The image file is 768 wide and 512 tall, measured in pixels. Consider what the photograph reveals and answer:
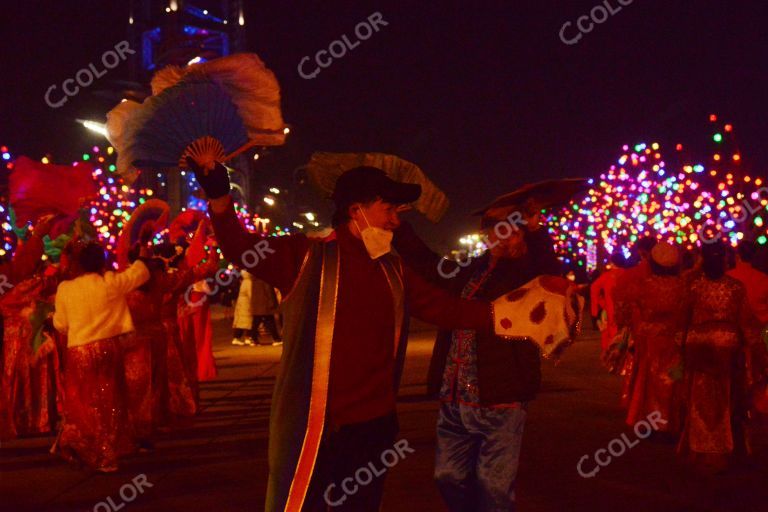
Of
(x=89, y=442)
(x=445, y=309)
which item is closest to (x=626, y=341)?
(x=89, y=442)

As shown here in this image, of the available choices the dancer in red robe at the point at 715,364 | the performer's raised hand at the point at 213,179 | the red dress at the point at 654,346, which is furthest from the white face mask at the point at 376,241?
the red dress at the point at 654,346

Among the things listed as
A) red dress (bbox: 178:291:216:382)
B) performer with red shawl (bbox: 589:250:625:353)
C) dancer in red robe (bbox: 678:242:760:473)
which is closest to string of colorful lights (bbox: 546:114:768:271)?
performer with red shawl (bbox: 589:250:625:353)

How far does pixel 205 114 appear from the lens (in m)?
3.83

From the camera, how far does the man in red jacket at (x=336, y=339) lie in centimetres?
349

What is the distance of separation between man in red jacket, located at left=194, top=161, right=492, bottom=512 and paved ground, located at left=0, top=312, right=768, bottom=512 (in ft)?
8.39

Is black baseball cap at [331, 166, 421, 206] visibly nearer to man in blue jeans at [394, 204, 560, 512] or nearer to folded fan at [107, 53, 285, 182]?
folded fan at [107, 53, 285, 182]

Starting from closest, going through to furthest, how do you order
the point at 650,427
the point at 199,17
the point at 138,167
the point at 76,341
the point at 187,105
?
the point at 187,105
the point at 138,167
the point at 76,341
the point at 650,427
the point at 199,17

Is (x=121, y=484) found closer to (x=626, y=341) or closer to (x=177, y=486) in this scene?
(x=177, y=486)

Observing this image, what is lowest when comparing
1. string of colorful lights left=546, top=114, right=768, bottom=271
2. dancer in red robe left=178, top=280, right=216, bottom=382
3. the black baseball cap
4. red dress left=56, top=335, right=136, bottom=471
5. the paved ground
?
the paved ground

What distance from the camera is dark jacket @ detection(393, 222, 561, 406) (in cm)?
459

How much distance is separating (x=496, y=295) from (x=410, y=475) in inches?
110

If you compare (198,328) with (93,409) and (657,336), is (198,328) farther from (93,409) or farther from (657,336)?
(657,336)

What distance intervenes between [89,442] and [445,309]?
4675 millimetres

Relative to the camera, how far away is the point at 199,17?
79.1 metres
